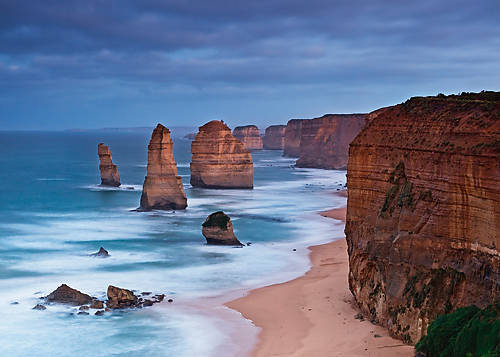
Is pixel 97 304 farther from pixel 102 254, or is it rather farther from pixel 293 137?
pixel 293 137

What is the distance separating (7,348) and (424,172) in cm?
1649

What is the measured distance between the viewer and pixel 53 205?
219 feet

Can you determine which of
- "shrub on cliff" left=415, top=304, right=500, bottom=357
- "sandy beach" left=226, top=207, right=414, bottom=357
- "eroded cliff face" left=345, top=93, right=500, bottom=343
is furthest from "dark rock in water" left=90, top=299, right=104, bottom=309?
"shrub on cliff" left=415, top=304, right=500, bottom=357

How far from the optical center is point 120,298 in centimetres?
2883

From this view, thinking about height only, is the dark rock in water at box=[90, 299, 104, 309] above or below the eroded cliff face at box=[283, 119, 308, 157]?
below

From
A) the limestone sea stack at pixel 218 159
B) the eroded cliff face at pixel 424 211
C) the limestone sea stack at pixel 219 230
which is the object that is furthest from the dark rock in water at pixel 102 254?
the limestone sea stack at pixel 218 159

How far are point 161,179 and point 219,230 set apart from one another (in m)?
16.5

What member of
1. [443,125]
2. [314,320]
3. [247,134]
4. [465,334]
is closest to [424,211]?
[443,125]

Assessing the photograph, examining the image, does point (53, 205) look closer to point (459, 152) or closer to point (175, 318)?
point (175, 318)

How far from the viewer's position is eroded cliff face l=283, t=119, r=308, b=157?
6206 inches

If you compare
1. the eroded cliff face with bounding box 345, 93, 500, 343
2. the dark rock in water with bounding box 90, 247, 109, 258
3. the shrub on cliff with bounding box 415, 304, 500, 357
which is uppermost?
the eroded cliff face with bounding box 345, 93, 500, 343

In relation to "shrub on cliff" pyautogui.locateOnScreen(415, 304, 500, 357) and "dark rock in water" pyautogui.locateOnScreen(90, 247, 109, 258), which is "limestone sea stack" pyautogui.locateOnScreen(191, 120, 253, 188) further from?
"shrub on cliff" pyautogui.locateOnScreen(415, 304, 500, 357)

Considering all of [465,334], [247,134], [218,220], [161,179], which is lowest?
[218,220]

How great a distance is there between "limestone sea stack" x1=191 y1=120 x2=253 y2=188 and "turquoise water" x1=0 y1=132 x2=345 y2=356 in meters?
2.60
